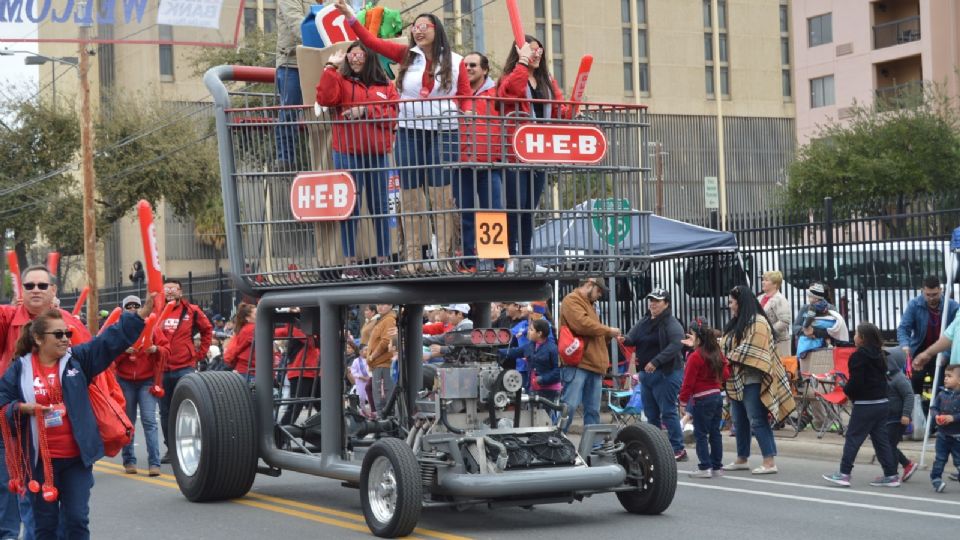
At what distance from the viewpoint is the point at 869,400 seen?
482 inches

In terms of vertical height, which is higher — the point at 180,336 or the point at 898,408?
the point at 180,336

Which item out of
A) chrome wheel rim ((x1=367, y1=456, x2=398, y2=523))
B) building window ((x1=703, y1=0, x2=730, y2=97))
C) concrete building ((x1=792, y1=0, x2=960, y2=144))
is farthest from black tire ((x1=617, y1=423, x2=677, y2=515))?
building window ((x1=703, y1=0, x2=730, y2=97))

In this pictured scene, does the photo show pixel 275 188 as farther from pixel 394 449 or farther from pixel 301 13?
pixel 394 449

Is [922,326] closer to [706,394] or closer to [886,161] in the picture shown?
[706,394]

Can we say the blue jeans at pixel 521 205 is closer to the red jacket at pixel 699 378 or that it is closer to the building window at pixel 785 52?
the red jacket at pixel 699 378

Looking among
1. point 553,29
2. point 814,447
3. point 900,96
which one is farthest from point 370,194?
point 553,29

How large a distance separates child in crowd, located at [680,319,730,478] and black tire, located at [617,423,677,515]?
2.75 metres

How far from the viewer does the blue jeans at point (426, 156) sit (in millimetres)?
9586

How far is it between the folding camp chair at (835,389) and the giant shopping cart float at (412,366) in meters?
4.85

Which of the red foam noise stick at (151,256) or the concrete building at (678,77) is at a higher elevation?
the concrete building at (678,77)

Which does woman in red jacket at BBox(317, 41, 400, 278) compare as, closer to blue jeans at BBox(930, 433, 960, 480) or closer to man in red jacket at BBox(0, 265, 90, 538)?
man in red jacket at BBox(0, 265, 90, 538)

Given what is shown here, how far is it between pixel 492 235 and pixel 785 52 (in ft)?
241

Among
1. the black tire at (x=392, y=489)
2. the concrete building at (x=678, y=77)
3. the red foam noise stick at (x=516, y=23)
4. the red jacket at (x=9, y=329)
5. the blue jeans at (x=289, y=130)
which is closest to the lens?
the red jacket at (x=9, y=329)

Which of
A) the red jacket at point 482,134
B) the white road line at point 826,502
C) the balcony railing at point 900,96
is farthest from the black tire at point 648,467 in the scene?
the balcony railing at point 900,96
